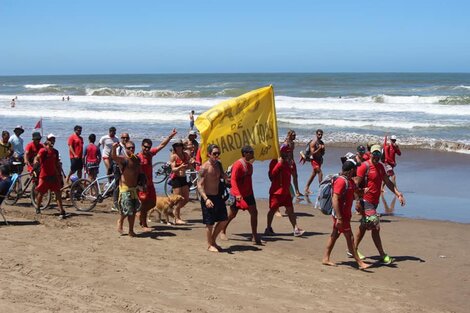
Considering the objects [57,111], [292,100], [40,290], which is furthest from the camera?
[292,100]

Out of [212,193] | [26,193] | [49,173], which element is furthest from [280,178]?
[26,193]

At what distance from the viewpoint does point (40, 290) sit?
22.9 ft

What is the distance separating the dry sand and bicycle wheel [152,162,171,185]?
326 cm

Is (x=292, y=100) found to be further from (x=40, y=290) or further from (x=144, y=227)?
(x=40, y=290)

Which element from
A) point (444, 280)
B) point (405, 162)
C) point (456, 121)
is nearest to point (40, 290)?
point (444, 280)

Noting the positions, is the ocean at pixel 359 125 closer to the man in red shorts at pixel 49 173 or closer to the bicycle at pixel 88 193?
the bicycle at pixel 88 193

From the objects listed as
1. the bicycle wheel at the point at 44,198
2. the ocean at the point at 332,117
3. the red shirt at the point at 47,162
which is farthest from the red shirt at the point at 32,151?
the ocean at the point at 332,117

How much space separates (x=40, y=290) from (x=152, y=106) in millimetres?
41117

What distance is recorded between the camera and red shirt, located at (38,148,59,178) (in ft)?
38.0

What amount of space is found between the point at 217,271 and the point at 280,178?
263 centimetres

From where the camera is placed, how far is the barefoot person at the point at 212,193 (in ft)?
31.0

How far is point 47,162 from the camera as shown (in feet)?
38.3

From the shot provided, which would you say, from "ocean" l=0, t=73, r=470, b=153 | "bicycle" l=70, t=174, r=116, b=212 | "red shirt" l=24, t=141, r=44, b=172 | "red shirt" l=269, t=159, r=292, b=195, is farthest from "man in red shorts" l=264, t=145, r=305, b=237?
"ocean" l=0, t=73, r=470, b=153

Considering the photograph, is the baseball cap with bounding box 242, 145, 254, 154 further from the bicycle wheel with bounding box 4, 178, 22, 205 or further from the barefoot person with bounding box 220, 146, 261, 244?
the bicycle wheel with bounding box 4, 178, 22, 205
